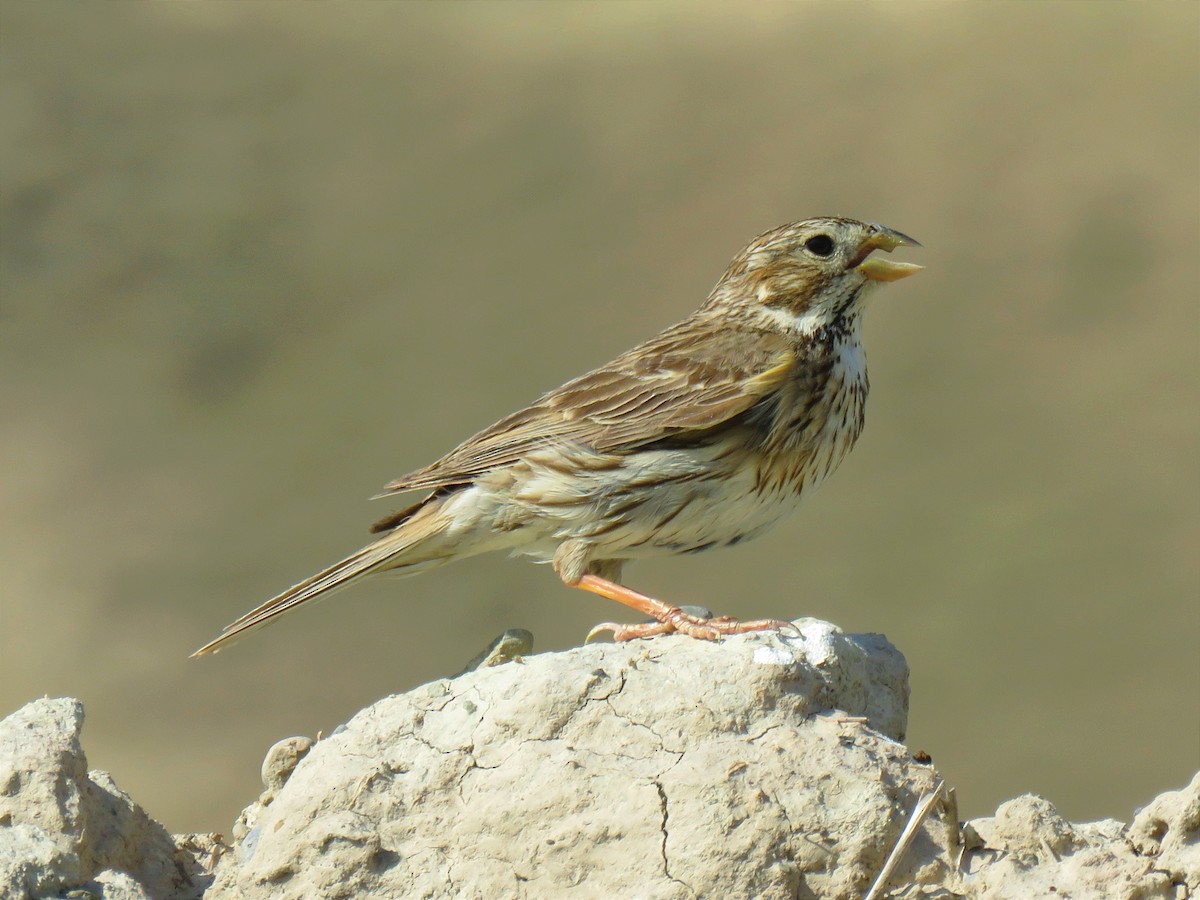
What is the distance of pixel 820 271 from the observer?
249 inches

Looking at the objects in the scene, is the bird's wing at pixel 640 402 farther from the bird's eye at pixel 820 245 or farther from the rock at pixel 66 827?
the rock at pixel 66 827

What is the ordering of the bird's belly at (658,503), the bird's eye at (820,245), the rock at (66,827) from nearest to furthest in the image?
1. the rock at (66,827)
2. the bird's belly at (658,503)
3. the bird's eye at (820,245)

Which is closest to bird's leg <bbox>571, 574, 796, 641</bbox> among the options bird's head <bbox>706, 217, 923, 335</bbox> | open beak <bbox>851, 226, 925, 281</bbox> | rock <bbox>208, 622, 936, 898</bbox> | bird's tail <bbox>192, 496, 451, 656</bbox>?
rock <bbox>208, 622, 936, 898</bbox>

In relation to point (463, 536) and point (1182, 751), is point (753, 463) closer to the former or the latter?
point (463, 536)

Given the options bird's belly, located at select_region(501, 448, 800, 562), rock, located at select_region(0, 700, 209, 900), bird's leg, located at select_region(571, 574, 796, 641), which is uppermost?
bird's belly, located at select_region(501, 448, 800, 562)

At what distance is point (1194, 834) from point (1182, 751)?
10.0 metres

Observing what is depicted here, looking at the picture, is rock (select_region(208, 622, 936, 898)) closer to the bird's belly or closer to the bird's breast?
the bird's belly

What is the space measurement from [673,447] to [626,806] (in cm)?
207

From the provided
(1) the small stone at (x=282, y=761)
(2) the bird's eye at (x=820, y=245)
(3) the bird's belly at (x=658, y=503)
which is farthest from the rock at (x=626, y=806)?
(2) the bird's eye at (x=820, y=245)

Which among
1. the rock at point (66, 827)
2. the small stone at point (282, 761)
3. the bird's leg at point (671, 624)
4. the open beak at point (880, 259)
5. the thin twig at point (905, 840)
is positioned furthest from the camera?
the open beak at point (880, 259)

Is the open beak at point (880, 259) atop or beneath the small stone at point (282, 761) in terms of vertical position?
atop

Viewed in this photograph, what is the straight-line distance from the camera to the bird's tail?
5844mm

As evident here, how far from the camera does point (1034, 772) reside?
1330 cm

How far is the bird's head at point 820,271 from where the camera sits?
6.29m
